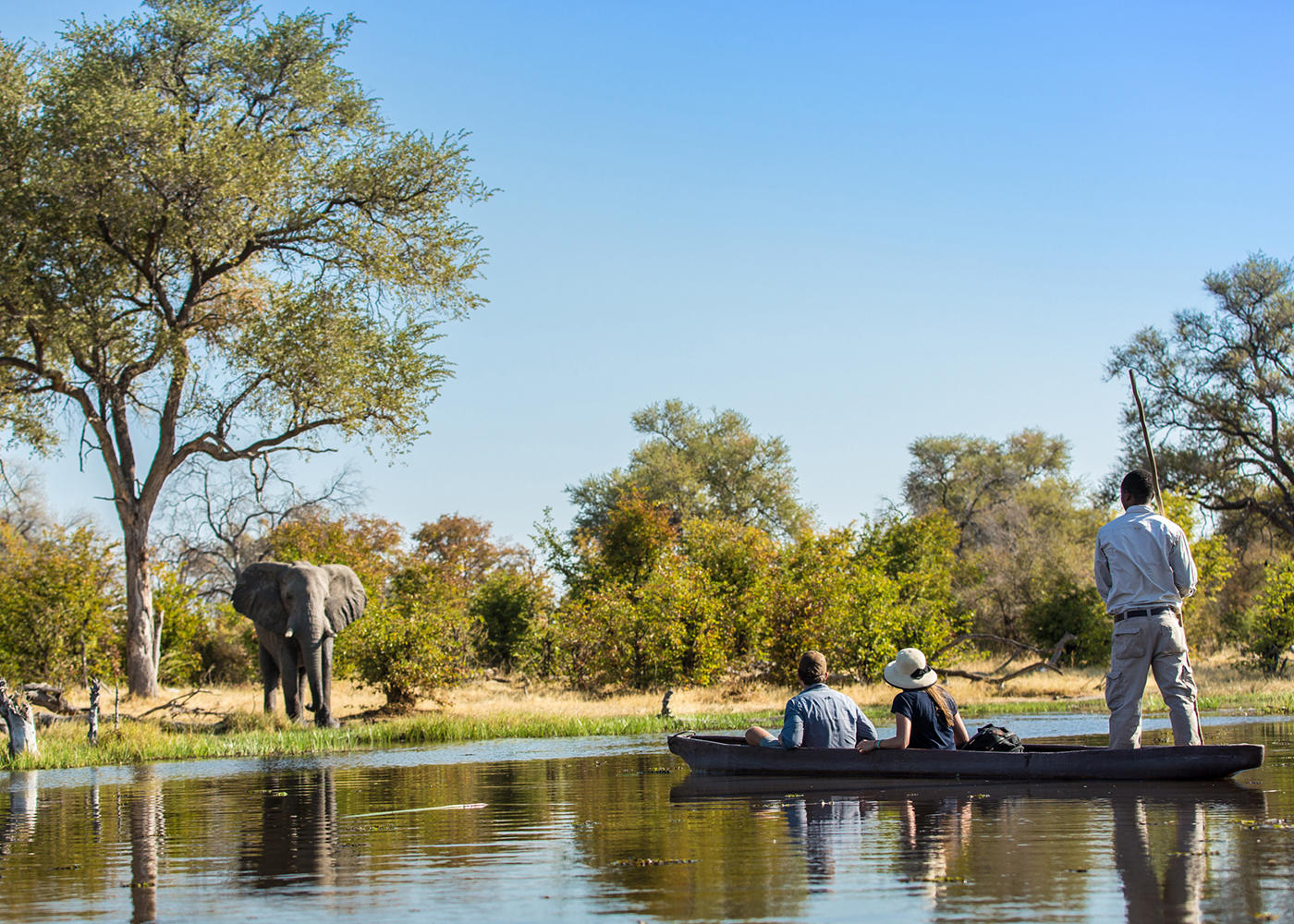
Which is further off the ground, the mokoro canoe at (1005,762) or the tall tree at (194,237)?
the tall tree at (194,237)

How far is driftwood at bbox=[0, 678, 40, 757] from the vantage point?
16.6 metres

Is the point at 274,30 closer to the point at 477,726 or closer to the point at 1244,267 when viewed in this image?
the point at 477,726

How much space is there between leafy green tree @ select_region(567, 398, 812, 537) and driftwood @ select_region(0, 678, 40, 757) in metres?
39.9

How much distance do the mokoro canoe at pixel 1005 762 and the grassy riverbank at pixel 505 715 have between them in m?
8.73

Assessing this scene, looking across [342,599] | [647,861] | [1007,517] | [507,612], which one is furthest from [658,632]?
[1007,517]

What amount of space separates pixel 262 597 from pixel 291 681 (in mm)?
1797

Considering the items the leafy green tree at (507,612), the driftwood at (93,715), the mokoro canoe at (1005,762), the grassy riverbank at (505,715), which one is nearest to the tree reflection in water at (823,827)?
the mokoro canoe at (1005,762)

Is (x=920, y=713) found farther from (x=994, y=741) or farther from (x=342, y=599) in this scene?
(x=342, y=599)

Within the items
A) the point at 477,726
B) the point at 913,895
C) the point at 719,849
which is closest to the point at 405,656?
the point at 477,726

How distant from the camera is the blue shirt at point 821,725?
10719 mm

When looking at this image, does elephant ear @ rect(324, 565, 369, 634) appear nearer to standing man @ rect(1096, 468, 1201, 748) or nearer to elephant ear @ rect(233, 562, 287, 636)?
elephant ear @ rect(233, 562, 287, 636)

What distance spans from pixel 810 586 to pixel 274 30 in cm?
1807

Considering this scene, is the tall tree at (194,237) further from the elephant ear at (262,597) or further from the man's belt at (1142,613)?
the man's belt at (1142,613)

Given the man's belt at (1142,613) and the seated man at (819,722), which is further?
the seated man at (819,722)
